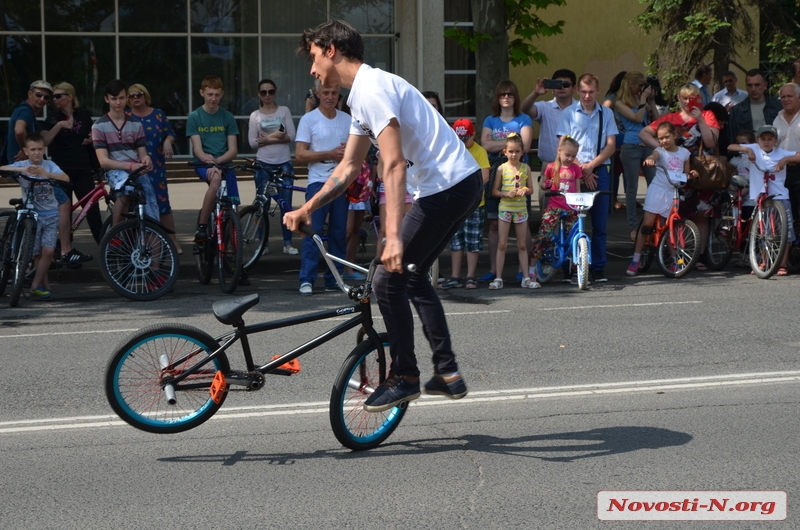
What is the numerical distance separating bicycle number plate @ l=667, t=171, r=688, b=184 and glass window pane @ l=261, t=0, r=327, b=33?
15.4m

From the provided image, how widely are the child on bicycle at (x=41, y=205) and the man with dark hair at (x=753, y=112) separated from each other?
7.46 metres

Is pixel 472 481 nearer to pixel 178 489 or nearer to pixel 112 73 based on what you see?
pixel 178 489

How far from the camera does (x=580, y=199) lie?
10859 mm

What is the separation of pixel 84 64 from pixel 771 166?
57.9ft

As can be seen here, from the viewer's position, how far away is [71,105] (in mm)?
12281

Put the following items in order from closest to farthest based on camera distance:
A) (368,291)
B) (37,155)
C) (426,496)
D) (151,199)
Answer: (426,496), (368,291), (37,155), (151,199)

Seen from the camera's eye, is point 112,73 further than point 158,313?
Yes

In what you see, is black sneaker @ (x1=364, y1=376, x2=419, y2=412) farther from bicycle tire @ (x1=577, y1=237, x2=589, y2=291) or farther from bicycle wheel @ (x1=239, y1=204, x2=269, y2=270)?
bicycle wheel @ (x1=239, y1=204, x2=269, y2=270)

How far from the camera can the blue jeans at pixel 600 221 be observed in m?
11.6

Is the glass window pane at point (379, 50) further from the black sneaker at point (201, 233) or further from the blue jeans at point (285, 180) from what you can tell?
the black sneaker at point (201, 233)

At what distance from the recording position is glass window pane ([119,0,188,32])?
24.9 metres

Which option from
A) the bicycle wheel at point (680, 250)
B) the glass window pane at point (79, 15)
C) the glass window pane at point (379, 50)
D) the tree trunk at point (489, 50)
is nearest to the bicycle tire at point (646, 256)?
the bicycle wheel at point (680, 250)

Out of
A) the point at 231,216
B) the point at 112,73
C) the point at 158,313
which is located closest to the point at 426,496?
the point at 158,313

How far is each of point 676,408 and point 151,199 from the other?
22.4 ft
